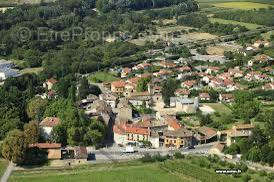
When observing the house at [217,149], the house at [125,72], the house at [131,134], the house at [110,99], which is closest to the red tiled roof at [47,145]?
the house at [131,134]

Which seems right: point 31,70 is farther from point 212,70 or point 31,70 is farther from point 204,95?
→ point 204,95

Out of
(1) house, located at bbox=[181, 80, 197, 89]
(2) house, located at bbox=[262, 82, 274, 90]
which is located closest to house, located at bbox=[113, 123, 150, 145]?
(1) house, located at bbox=[181, 80, 197, 89]

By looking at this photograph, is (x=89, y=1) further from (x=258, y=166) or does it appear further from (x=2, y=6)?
(x=258, y=166)

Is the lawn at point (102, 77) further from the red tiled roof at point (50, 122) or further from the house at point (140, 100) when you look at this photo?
the red tiled roof at point (50, 122)

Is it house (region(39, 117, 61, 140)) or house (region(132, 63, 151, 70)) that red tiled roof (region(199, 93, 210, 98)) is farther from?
house (region(39, 117, 61, 140))

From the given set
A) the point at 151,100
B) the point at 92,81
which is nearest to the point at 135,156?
the point at 151,100

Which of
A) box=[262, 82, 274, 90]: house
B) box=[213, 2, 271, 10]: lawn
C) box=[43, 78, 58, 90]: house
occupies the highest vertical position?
box=[213, 2, 271, 10]: lawn

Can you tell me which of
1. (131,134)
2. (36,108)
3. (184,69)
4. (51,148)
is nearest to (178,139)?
(131,134)
